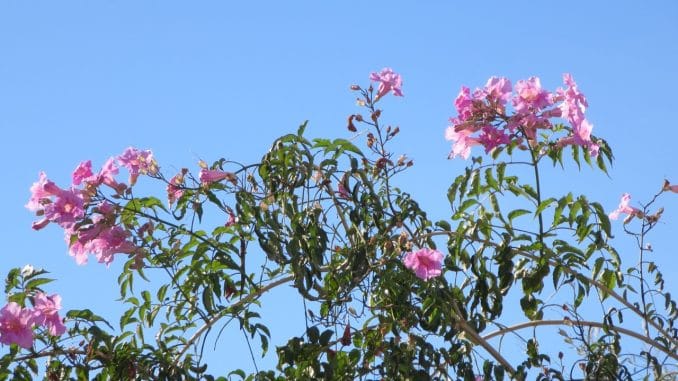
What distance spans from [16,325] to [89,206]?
1.40 feet

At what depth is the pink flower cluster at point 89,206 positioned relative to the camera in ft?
11.2

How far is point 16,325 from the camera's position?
3.44 metres

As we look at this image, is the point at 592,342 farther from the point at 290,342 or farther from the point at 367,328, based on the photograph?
the point at 290,342

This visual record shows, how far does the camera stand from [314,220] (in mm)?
3492

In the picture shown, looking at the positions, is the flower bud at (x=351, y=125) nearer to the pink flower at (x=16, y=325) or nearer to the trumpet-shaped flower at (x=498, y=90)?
the trumpet-shaped flower at (x=498, y=90)

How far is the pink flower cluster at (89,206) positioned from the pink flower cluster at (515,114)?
1025mm

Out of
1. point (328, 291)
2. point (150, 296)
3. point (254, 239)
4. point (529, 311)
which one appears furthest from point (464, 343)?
point (150, 296)

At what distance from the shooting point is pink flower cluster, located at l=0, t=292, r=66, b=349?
3426mm

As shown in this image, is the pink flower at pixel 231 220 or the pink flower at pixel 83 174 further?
the pink flower at pixel 231 220

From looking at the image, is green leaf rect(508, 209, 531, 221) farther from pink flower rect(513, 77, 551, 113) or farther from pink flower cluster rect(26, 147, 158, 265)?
pink flower cluster rect(26, 147, 158, 265)

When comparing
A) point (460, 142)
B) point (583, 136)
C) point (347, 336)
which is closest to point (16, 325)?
point (347, 336)

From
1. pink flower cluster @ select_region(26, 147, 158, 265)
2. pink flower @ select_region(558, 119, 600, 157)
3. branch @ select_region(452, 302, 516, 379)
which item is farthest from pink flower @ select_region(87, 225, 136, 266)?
pink flower @ select_region(558, 119, 600, 157)

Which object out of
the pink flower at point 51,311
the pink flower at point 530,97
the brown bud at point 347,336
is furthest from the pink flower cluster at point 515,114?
the pink flower at point 51,311

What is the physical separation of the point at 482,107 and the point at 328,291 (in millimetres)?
766
